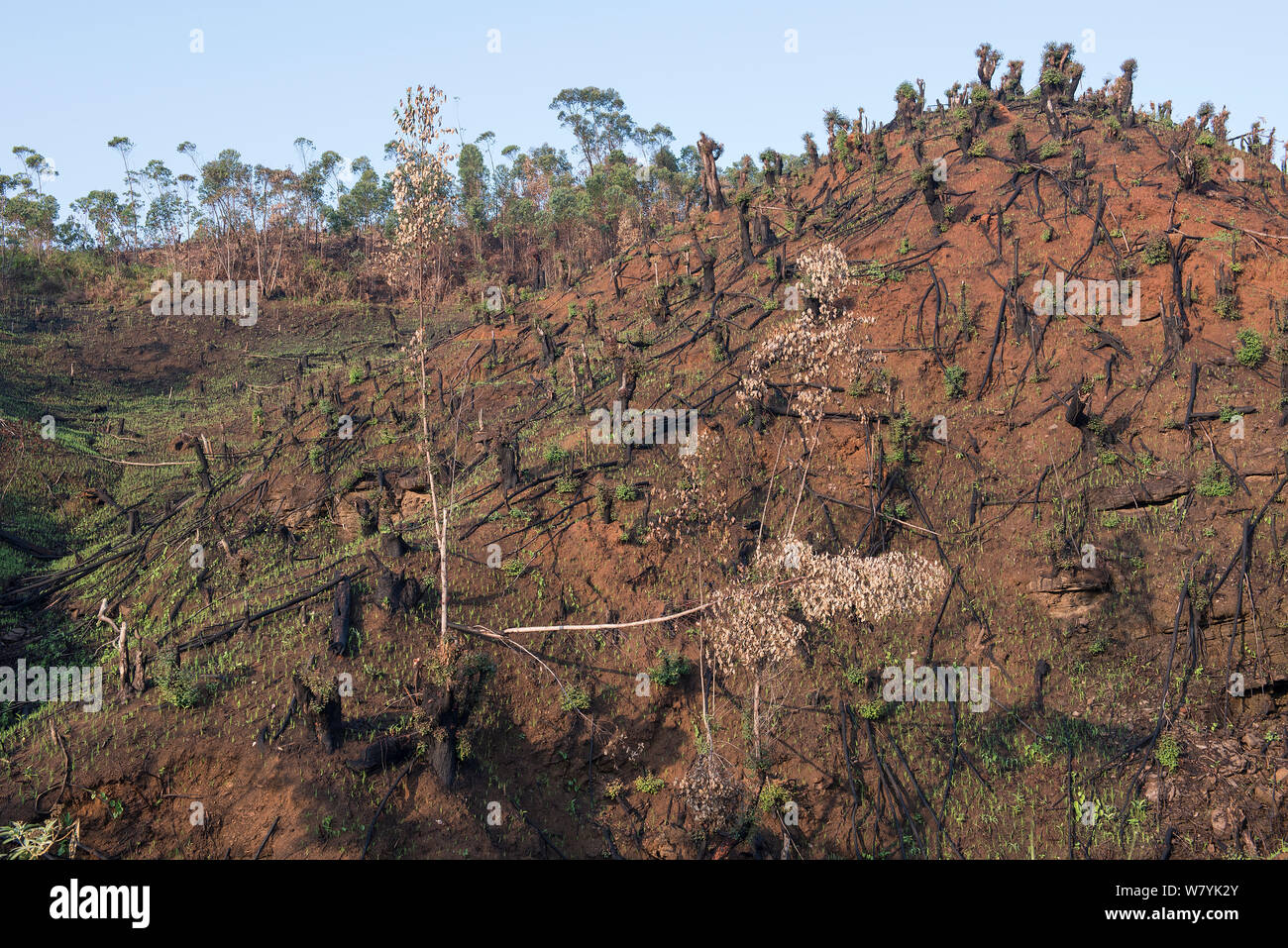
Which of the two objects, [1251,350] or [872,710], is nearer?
[872,710]

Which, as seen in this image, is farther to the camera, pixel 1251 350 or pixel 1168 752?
pixel 1251 350

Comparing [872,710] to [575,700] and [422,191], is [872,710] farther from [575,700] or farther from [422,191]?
[422,191]

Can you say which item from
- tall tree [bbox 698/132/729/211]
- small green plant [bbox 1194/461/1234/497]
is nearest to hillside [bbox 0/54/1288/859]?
small green plant [bbox 1194/461/1234/497]

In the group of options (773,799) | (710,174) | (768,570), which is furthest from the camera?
(710,174)

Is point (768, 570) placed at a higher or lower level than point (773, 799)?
higher

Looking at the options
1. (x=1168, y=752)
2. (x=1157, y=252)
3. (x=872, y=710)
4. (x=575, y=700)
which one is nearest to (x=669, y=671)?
(x=575, y=700)

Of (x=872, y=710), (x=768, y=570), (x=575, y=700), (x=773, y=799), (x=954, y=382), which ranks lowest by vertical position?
(x=773, y=799)

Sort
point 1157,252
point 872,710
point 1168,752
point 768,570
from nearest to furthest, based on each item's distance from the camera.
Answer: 1. point 1168,752
2. point 872,710
3. point 768,570
4. point 1157,252

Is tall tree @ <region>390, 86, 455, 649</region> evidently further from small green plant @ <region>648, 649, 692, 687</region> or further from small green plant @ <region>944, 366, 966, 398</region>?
small green plant @ <region>944, 366, 966, 398</region>

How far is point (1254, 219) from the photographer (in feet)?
76.0

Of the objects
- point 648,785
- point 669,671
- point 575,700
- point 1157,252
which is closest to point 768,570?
point 669,671

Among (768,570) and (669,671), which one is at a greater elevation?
(768,570)

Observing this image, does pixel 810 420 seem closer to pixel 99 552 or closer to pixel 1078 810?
pixel 1078 810

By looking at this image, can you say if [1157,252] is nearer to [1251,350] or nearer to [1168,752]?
[1251,350]
